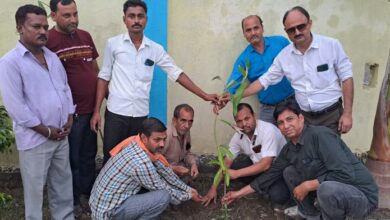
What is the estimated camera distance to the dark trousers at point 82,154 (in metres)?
3.72

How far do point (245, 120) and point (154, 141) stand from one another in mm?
975

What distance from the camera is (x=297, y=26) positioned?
357 centimetres

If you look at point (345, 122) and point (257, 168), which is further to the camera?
point (257, 168)

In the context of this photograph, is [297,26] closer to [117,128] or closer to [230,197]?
[230,197]

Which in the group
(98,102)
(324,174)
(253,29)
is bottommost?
(324,174)

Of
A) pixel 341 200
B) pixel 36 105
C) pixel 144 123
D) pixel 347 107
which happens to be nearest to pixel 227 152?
pixel 144 123

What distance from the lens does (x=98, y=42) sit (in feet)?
14.6

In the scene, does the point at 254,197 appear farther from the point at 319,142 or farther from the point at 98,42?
the point at 98,42

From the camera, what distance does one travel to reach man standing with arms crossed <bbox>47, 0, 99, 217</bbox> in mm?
3488

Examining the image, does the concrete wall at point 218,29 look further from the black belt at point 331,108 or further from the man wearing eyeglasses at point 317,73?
the black belt at point 331,108

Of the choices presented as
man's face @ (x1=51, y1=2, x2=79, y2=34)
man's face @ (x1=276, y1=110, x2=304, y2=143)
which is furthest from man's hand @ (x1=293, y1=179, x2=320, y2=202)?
man's face @ (x1=51, y1=2, x2=79, y2=34)

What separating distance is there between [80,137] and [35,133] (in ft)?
2.03

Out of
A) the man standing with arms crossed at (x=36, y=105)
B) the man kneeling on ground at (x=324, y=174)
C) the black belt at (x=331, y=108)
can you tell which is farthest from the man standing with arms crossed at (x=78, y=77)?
the black belt at (x=331, y=108)

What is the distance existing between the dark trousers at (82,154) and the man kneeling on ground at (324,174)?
5.14 feet
